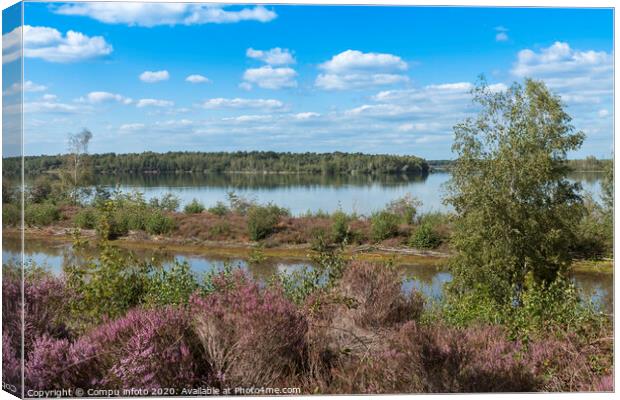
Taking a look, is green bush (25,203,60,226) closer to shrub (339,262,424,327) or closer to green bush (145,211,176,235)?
green bush (145,211,176,235)

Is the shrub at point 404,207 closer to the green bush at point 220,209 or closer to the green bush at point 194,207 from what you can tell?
the green bush at point 220,209

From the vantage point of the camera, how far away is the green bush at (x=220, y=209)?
8.16 meters

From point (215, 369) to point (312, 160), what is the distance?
2.68 metres

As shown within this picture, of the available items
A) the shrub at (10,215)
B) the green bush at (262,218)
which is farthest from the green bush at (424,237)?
the shrub at (10,215)

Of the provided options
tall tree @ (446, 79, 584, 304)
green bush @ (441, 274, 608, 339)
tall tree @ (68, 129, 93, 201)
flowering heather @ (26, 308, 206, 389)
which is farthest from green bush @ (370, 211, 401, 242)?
tall tree @ (68, 129, 93, 201)

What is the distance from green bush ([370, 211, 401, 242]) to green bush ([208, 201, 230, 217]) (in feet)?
5.17

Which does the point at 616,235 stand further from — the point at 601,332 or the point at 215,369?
the point at 215,369

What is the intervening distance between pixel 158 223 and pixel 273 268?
1.34 m

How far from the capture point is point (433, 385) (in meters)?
5.84

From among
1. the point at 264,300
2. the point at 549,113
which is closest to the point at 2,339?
the point at 264,300

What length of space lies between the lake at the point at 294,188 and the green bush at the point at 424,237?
37 cm

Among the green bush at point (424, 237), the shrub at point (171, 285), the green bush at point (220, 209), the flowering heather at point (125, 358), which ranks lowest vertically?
the flowering heather at point (125, 358)

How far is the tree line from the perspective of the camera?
25.1 feet

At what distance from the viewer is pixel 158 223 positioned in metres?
8.23
